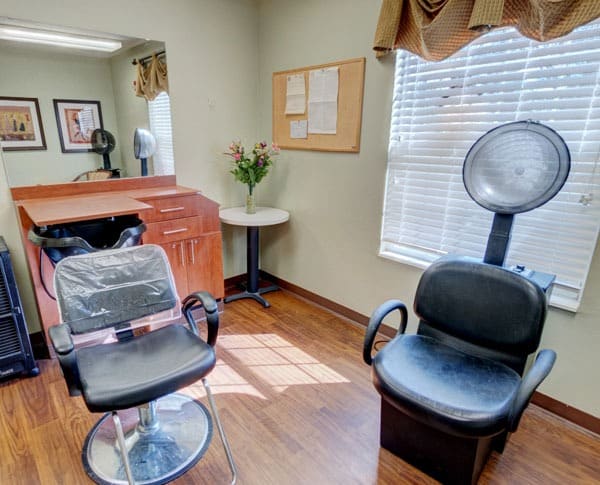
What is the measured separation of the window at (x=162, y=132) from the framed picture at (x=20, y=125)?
68 cm

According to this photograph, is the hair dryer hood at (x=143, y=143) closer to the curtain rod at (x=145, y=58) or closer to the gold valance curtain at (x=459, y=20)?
the curtain rod at (x=145, y=58)

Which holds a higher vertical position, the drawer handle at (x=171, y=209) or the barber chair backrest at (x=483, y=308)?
the drawer handle at (x=171, y=209)

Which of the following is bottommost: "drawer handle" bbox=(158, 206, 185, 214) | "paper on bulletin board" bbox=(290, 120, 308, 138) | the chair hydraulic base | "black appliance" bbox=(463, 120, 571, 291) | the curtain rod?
the chair hydraulic base

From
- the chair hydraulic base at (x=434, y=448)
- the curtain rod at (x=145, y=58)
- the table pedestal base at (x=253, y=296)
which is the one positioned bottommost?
the table pedestal base at (x=253, y=296)

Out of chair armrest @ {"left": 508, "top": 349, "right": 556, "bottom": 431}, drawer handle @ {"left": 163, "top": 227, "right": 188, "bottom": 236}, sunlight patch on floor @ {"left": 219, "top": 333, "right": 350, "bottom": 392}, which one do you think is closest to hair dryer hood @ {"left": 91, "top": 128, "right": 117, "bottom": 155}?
drawer handle @ {"left": 163, "top": 227, "right": 188, "bottom": 236}

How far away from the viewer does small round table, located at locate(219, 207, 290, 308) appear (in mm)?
2727

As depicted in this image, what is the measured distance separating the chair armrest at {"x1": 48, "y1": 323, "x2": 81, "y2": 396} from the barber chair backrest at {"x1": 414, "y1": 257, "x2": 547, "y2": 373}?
4.61 ft

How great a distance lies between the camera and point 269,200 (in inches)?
128

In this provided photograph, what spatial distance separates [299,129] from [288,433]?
2093 mm

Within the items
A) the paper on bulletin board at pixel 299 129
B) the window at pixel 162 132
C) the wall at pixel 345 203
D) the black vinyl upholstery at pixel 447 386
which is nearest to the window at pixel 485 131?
the wall at pixel 345 203

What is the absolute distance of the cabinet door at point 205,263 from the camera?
8.37 feet

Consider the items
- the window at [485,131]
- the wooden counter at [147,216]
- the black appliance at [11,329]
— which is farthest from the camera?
the wooden counter at [147,216]

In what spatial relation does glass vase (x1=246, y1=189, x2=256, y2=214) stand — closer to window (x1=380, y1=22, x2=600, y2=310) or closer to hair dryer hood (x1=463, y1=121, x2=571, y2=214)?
window (x1=380, y1=22, x2=600, y2=310)

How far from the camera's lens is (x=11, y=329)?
1.93m
